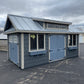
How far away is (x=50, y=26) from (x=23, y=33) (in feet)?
7.91

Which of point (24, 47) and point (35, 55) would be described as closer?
point (24, 47)

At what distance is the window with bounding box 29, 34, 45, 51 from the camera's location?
490 centimetres

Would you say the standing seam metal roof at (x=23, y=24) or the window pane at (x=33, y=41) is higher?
the standing seam metal roof at (x=23, y=24)

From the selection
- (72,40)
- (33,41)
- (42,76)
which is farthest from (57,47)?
(42,76)

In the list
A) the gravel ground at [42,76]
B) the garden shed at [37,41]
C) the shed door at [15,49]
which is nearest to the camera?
the gravel ground at [42,76]

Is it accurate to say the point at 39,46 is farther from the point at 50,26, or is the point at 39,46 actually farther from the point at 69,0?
the point at 69,0

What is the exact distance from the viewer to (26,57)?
4750 mm

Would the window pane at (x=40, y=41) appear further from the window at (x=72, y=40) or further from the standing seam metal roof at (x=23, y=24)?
the window at (x=72, y=40)

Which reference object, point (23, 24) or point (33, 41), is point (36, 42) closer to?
point (33, 41)

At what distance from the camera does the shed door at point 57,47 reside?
5.96 m

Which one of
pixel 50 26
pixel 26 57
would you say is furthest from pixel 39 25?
pixel 26 57

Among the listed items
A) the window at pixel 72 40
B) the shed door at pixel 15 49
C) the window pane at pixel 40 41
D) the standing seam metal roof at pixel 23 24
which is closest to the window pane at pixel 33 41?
the window pane at pixel 40 41

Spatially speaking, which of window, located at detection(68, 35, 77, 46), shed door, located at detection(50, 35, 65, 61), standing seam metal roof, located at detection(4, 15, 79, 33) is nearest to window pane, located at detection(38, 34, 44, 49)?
standing seam metal roof, located at detection(4, 15, 79, 33)

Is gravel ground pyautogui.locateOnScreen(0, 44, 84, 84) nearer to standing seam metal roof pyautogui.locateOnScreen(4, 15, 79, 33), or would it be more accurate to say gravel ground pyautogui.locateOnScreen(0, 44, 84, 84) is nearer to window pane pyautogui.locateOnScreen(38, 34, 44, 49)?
window pane pyautogui.locateOnScreen(38, 34, 44, 49)
